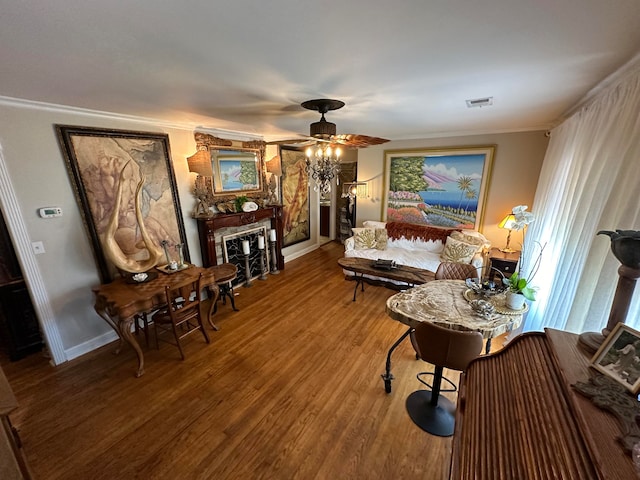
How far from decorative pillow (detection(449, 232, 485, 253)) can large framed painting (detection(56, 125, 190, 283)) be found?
3.99m

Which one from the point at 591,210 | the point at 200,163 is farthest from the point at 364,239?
the point at 591,210

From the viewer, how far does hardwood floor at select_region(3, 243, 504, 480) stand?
1648mm

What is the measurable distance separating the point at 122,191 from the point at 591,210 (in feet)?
13.2

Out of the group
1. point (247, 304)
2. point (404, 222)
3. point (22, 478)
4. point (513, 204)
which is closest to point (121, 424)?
point (22, 478)

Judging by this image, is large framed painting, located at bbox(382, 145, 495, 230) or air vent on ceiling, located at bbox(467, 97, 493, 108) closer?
air vent on ceiling, located at bbox(467, 97, 493, 108)

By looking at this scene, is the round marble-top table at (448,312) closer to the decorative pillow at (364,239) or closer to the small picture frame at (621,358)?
the small picture frame at (621,358)

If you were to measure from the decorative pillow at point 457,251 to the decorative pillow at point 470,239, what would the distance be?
0.08 metres

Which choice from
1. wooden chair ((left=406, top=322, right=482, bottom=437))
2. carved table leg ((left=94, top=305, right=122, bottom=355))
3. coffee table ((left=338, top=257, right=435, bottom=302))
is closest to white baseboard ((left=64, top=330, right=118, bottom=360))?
carved table leg ((left=94, top=305, right=122, bottom=355))

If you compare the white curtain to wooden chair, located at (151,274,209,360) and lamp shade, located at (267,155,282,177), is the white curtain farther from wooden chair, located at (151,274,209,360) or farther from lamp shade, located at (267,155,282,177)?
lamp shade, located at (267,155,282,177)

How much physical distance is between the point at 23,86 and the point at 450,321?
11.2 ft

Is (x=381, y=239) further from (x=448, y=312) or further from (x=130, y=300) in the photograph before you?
(x=130, y=300)

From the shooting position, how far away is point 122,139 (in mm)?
2697

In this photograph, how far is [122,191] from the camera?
106 inches

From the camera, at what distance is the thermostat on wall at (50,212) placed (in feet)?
7.52
